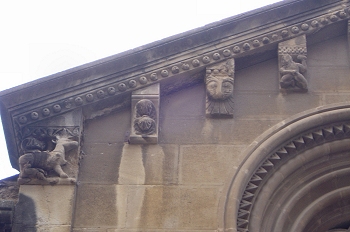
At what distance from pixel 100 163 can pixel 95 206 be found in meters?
0.70

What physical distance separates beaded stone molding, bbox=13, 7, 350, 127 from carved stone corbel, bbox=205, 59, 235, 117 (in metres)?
0.16

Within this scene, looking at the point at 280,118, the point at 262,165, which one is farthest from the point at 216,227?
the point at 280,118

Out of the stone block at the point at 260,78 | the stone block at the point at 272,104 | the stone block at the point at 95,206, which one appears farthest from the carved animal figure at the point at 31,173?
the stone block at the point at 260,78

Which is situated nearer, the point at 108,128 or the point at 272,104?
the point at 108,128

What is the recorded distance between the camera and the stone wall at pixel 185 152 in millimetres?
12852

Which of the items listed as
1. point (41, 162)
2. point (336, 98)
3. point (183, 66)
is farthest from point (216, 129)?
point (41, 162)

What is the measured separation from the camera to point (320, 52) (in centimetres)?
1441

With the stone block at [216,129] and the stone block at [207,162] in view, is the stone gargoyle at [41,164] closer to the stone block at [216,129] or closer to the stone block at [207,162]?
the stone block at [216,129]

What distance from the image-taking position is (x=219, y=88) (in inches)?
544

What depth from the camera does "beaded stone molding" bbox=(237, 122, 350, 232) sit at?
12.8 metres

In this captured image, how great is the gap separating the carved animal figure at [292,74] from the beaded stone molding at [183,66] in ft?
1.34

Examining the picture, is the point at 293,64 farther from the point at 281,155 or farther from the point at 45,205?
the point at 45,205

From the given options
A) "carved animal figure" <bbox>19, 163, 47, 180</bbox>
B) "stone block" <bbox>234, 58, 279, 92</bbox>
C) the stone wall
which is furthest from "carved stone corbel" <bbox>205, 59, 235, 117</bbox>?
"carved animal figure" <bbox>19, 163, 47, 180</bbox>

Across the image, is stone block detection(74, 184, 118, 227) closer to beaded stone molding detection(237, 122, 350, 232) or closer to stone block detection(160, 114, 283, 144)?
stone block detection(160, 114, 283, 144)
